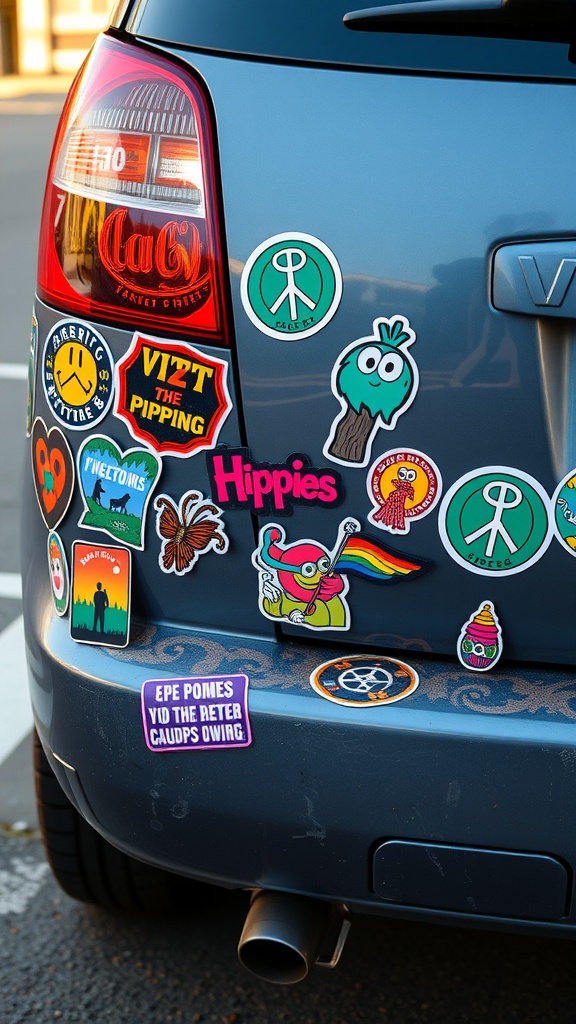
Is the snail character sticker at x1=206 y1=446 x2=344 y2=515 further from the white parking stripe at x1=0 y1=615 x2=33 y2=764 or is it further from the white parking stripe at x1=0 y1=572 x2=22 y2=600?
the white parking stripe at x1=0 y1=572 x2=22 y2=600

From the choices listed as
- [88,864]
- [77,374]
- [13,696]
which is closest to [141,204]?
[77,374]

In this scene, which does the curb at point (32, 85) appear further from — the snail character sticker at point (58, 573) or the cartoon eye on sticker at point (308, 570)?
the cartoon eye on sticker at point (308, 570)

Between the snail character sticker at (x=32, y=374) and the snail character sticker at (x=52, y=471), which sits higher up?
the snail character sticker at (x=32, y=374)

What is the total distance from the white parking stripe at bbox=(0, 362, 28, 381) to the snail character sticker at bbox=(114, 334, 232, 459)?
14.3 ft

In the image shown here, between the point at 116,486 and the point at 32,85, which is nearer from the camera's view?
the point at 116,486

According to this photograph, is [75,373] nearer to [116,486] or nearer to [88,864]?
[116,486]

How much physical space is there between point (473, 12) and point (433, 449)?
1.72 ft

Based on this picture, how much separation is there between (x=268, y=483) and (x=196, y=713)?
0.31 metres

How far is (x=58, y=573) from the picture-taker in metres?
1.60

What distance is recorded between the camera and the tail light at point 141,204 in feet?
4.68

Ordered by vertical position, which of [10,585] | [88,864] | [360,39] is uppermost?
[360,39]

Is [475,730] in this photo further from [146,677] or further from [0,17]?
[0,17]

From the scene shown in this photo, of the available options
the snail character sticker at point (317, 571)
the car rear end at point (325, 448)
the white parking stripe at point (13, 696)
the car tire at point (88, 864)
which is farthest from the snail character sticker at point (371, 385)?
the white parking stripe at point (13, 696)

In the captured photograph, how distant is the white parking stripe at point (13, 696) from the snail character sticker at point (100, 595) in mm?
1322
